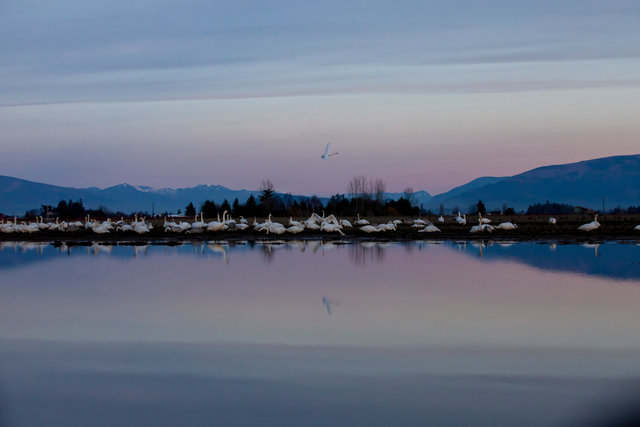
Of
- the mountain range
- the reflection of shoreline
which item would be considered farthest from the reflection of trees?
the mountain range

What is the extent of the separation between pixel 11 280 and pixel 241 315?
826 cm

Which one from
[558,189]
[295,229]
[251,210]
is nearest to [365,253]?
[295,229]

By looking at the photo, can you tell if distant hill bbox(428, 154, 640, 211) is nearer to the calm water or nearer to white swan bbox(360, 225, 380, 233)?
white swan bbox(360, 225, 380, 233)

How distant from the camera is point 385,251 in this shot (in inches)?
941

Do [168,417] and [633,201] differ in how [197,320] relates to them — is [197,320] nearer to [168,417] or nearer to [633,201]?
[168,417]

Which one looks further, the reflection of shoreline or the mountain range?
the mountain range

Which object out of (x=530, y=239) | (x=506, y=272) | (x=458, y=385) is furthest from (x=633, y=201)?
(x=458, y=385)

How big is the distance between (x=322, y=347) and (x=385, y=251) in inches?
617

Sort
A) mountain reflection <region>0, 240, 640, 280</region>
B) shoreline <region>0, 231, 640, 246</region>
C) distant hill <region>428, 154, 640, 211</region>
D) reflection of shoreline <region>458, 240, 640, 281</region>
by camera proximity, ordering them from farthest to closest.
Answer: distant hill <region>428, 154, 640, 211</region> → shoreline <region>0, 231, 640, 246</region> → mountain reflection <region>0, 240, 640, 280</region> → reflection of shoreline <region>458, 240, 640, 281</region>

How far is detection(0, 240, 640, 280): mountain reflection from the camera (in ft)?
60.6

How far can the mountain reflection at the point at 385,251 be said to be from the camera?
1848 centimetres

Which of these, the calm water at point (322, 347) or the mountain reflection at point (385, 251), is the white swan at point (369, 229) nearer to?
the mountain reflection at point (385, 251)

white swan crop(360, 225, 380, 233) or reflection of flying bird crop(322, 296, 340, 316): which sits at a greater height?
white swan crop(360, 225, 380, 233)

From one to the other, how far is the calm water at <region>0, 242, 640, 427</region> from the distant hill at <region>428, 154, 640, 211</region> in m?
151
